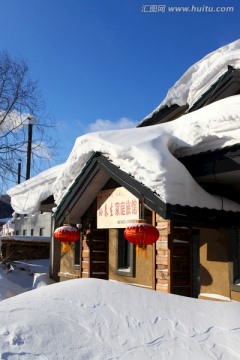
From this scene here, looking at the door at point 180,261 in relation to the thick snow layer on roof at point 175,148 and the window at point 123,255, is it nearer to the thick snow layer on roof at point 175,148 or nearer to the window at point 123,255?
the thick snow layer on roof at point 175,148

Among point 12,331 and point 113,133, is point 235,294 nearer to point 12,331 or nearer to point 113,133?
point 113,133

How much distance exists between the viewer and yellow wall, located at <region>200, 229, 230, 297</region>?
6.59m

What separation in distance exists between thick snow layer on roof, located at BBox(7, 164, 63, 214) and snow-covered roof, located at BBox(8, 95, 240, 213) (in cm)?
463

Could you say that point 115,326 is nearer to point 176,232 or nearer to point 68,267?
point 176,232

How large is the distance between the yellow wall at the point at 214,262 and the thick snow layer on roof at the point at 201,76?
406cm

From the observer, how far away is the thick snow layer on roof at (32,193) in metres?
11.8

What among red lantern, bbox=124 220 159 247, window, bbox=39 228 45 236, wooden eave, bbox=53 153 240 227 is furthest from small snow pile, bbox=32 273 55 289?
window, bbox=39 228 45 236

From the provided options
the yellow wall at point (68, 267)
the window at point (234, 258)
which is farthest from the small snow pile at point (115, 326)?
the yellow wall at point (68, 267)

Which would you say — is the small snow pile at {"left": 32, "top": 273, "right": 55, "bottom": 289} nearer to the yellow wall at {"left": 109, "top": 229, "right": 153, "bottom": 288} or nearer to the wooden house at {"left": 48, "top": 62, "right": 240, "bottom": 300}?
the wooden house at {"left": 48, "top": 62, "right": 240, "bottom": 300}

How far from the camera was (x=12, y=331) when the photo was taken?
3.40 metres

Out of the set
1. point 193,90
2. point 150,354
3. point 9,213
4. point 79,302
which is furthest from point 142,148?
point 9,213

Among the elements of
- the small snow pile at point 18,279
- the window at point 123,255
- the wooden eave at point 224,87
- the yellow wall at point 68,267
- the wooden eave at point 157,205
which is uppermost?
the wooden eave at point 224,87

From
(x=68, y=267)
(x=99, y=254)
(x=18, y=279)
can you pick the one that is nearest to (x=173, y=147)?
(x=99, y=254)

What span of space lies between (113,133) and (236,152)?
2.66m
